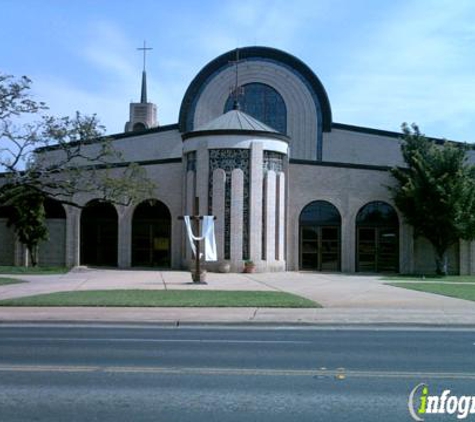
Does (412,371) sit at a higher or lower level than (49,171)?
lower

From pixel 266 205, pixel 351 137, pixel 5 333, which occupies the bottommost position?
A: pixel 5 333

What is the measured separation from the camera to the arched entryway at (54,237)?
131 feet

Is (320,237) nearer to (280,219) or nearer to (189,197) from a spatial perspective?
(280,219)

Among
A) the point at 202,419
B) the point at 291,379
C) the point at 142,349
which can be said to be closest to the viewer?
the point at 202,419

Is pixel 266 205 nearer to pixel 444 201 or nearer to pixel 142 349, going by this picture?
pixel 444 201

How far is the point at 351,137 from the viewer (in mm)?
44906

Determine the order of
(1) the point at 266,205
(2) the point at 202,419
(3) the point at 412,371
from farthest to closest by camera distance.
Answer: (1) the point at 266,205
(3) the point at 412,371
(2) the point at 202,419

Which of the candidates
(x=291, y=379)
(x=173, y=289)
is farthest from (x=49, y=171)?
(x=291, y=379)

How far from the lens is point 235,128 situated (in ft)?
118

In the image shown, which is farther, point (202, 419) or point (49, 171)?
point (49, 171)

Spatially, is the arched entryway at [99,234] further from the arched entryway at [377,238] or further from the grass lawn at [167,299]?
the grass lawn at [167,299]

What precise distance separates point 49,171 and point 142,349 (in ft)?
66.1

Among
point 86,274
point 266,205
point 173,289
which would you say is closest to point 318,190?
point 266,205

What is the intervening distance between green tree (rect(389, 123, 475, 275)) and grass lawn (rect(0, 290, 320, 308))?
15.1 metres
